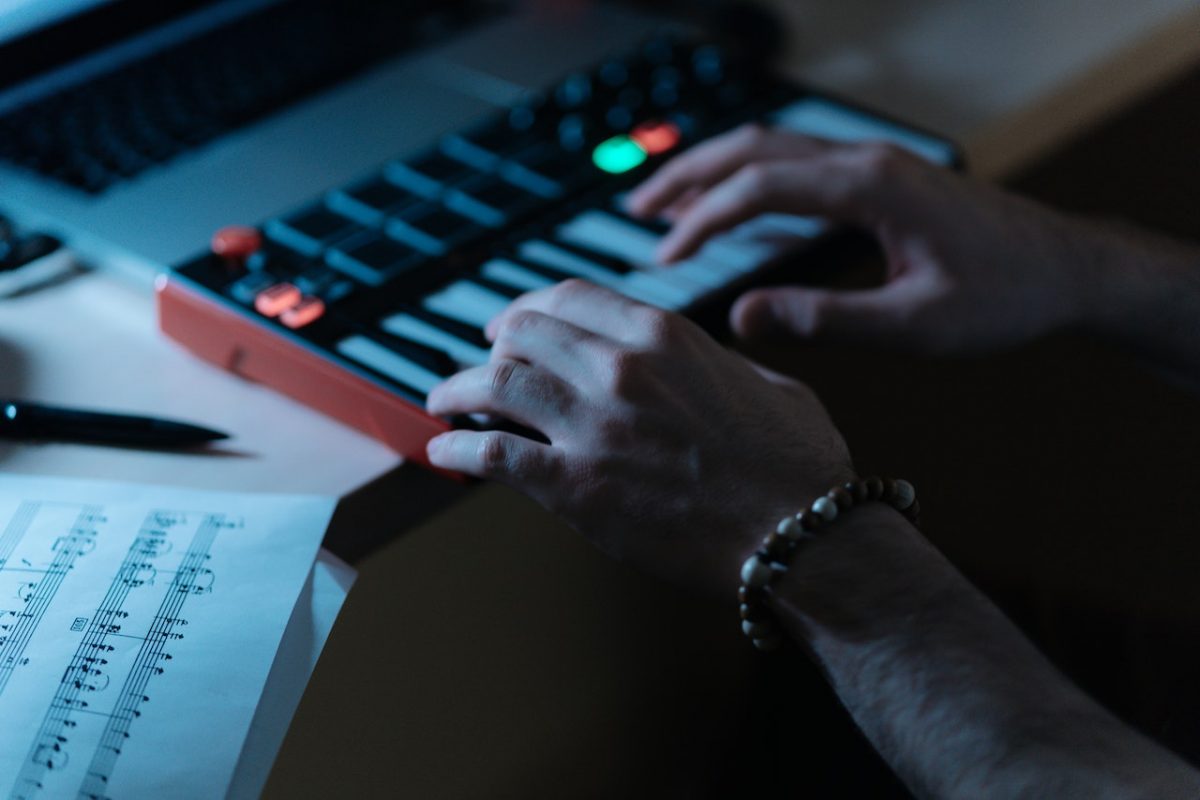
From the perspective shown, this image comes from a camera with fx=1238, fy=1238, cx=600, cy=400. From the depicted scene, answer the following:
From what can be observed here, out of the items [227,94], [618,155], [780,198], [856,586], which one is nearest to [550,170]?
[618,155]

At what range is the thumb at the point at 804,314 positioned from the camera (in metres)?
0.69

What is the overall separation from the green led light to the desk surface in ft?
0.75

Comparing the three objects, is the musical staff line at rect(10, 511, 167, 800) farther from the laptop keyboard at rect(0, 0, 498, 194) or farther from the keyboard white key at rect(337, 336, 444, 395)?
the laptop keyboard at rect(0, 0, 498, 194)

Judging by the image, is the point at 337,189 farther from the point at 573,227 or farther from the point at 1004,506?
the point at 1004,506

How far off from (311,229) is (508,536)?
22 cm

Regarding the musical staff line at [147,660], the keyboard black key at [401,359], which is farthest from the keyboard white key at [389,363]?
the musical staff line at [147,660]

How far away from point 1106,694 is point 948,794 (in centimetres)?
19

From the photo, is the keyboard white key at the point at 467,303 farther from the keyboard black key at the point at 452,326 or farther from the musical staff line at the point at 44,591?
the musical staff line at the point at 44,591

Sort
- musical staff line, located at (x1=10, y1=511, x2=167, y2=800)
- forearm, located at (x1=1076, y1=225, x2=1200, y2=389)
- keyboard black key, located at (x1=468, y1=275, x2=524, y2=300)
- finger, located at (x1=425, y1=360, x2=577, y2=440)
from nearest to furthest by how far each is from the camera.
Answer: musical staff line, located at (x1=10, y1=511, x2=167, y2=800) → finger, located at (x1=425, y1=360, x2=577, y2=440) → keyboard black key, located at (x1=468, y1=275, x2=524, y2=300) → forearm, located at (x1=1076, y1=225, x2=1200, y2=389)

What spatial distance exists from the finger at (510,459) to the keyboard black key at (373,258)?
0.15 m

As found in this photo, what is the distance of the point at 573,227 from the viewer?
0.76 m

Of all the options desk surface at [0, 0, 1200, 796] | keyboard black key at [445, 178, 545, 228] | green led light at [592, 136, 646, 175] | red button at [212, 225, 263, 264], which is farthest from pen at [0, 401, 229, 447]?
green led light at [592, 136, 646, 175]

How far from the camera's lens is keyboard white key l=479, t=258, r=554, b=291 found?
697mm

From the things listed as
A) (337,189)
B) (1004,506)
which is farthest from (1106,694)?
(337,189)
